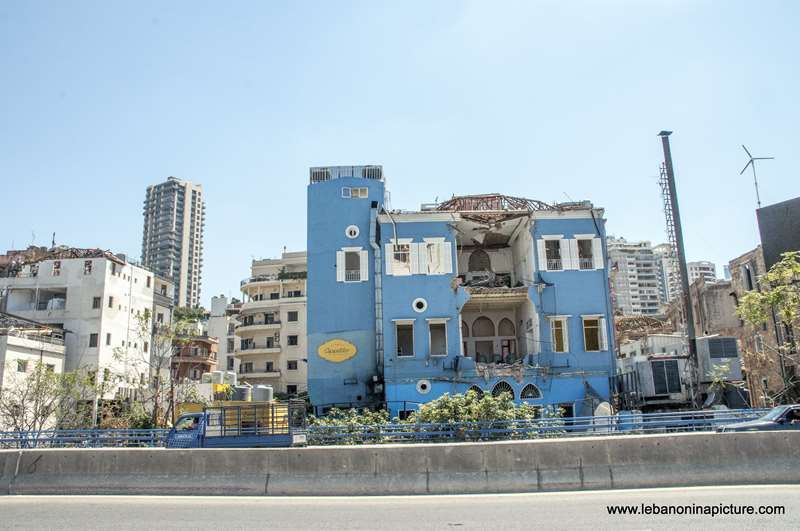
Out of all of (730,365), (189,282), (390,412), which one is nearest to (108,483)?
(390,412)

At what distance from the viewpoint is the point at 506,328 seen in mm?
40938

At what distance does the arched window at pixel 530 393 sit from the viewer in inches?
1326

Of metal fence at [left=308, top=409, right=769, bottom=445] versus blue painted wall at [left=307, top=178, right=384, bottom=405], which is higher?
blue painted wall at [left=307, top=178, right=384, bottom=405]

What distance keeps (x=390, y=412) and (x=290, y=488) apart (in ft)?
65.3

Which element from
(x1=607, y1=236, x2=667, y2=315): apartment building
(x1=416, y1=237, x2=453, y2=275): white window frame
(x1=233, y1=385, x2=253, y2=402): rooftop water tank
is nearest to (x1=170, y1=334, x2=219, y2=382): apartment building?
(x1=416, y1=237, x2=453, y2=275): white window frame

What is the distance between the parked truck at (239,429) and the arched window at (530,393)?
17887mm

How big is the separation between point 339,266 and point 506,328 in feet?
39.0

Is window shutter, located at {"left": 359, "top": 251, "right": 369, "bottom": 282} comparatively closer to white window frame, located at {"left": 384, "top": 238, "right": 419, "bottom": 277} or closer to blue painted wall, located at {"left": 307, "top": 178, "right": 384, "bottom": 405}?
blue painted wall, located at {"left": 307, "top": 178, "right": 384, "bottom": 405}

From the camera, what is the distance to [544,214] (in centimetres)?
3612

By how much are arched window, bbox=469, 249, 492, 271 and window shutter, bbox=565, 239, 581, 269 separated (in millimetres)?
7112

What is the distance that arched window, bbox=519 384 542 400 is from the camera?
3369 cm

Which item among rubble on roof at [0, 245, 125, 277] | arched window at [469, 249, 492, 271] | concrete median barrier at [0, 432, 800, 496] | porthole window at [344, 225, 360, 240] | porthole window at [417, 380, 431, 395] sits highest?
rubble on roof at [0, 245, 125, 277]

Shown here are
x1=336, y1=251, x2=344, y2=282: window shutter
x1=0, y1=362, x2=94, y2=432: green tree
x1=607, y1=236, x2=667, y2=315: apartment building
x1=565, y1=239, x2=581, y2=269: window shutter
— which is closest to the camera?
x1=0, y1=362, x2=94, y2=432: green tree

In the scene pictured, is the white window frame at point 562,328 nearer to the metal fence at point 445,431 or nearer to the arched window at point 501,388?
the arched window at point 501,388
